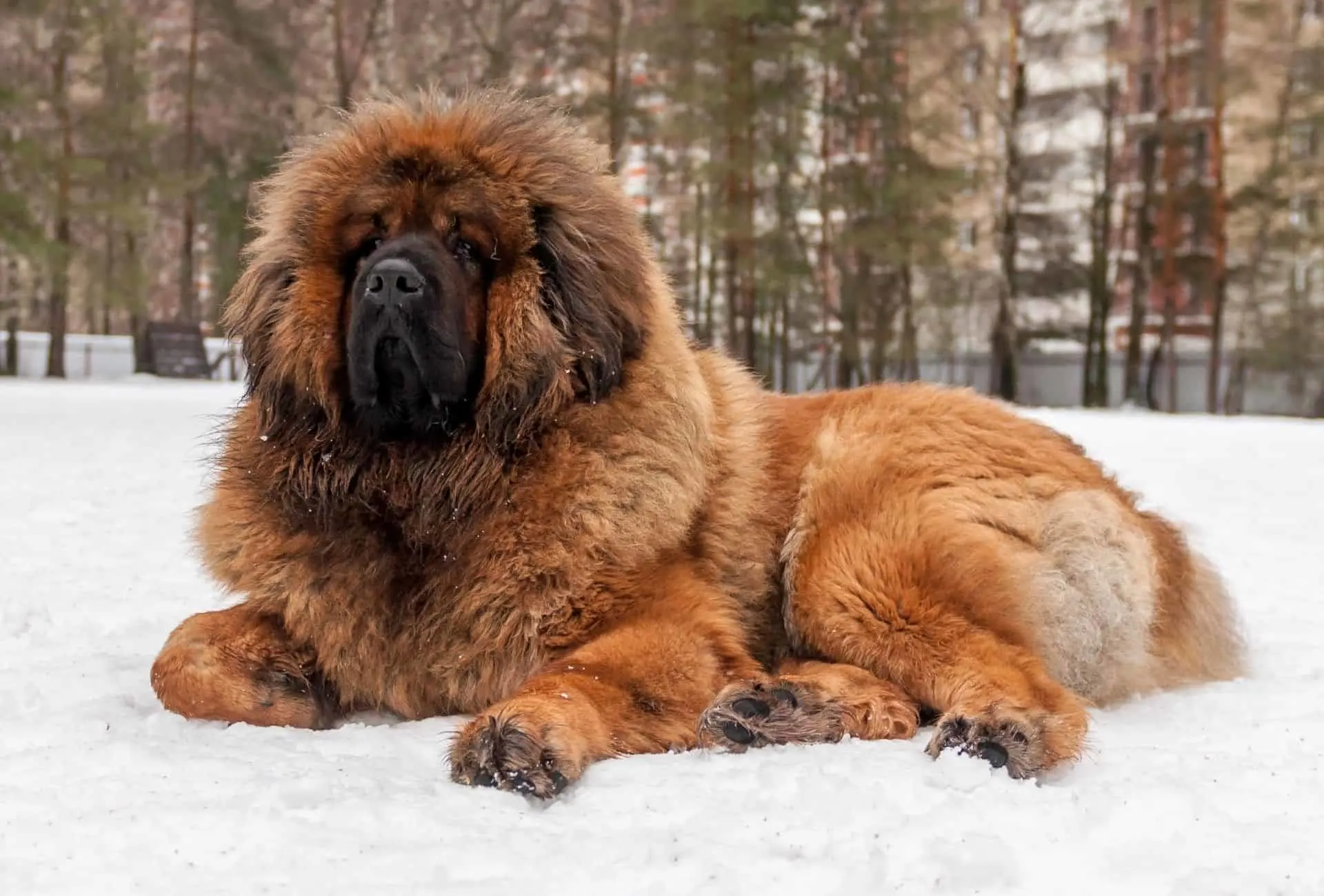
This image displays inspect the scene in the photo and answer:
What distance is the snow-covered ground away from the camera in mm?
2000

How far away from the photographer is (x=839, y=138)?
25234 millimetres

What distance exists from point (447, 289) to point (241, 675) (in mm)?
1172

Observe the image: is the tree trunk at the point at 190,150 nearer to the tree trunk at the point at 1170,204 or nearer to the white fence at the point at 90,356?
the white fence at the point at 90,356

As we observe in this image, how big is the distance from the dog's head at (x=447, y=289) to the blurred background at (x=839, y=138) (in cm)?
1652

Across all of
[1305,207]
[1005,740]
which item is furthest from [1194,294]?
[1005,740]

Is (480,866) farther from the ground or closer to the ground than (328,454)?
closer to the ground

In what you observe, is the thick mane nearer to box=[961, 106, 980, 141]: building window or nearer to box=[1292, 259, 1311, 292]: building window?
box=[961, 106, 980, 141]: building window

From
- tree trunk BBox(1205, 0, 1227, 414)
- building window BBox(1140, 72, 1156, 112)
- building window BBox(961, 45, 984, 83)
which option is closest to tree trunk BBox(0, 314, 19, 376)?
building window BBox(961, 45, 984, 83)

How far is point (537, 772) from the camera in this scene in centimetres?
251

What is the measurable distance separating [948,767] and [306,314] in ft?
7.10

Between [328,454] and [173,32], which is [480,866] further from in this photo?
[173,32]

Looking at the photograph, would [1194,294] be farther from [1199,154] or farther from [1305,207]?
[1305,207]

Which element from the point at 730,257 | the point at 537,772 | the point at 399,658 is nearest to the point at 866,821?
the point at 537,772

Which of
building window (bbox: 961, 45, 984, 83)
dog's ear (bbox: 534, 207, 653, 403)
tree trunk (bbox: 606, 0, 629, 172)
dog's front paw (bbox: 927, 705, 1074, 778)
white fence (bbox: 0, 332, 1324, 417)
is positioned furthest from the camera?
white fence (bbox: 0, 332, 1324, 417)
